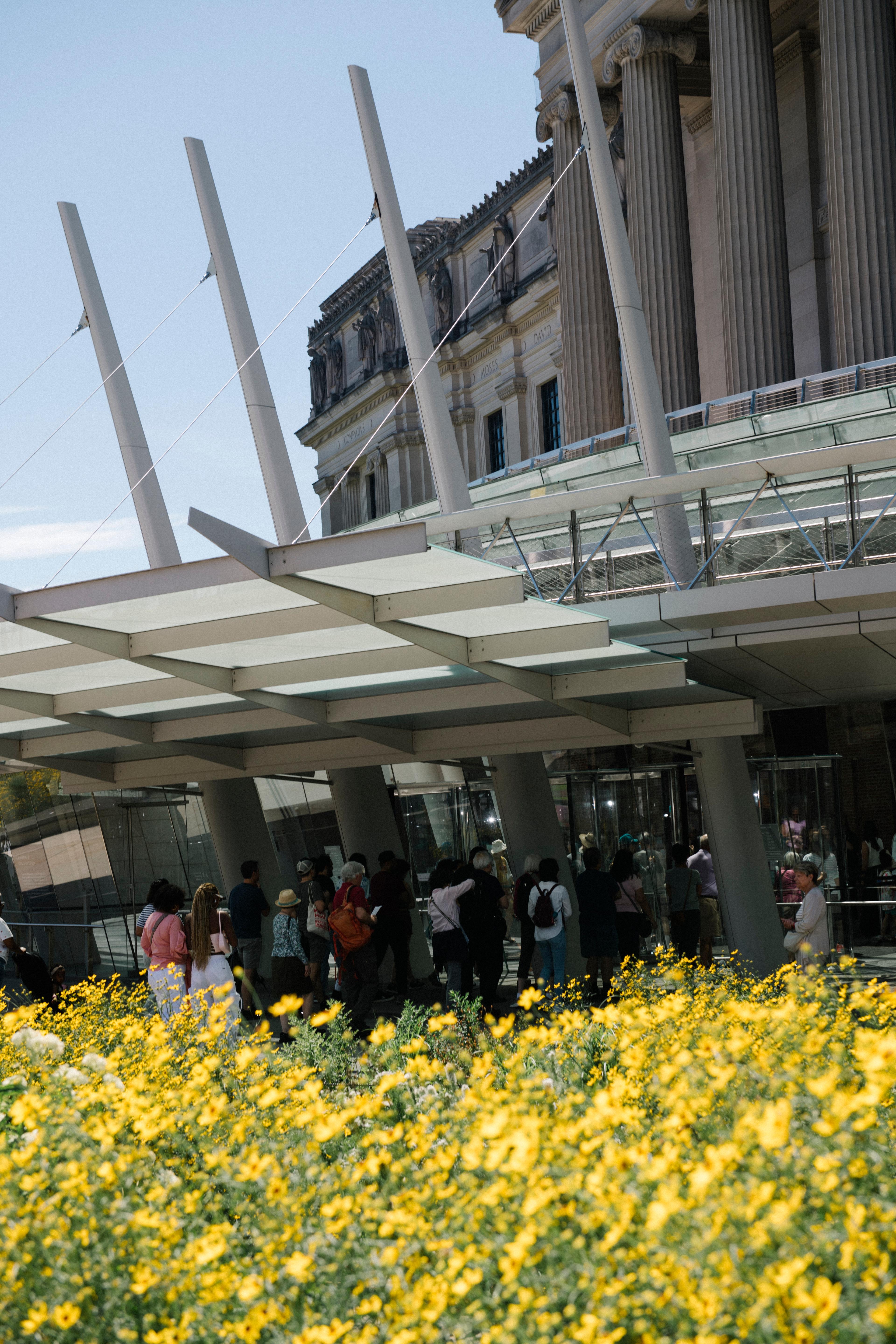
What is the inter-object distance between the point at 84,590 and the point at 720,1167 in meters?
7.04

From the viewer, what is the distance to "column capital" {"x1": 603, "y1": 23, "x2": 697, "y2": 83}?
35625 millimetres

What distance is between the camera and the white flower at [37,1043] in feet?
21.3

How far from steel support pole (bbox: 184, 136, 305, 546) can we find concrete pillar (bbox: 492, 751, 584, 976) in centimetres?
445

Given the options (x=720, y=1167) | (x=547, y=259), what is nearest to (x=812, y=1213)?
(x=720, y=1167)

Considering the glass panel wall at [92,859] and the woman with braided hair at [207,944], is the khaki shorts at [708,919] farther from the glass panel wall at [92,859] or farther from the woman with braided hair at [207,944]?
the woman with braided hair at [207,944]

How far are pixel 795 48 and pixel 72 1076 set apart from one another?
127ft

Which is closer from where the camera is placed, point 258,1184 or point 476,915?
A: point 258,1184

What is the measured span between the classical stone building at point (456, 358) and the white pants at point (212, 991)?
116 feet

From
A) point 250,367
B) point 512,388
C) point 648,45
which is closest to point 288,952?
point 250,367

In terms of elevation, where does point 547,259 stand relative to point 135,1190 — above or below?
above

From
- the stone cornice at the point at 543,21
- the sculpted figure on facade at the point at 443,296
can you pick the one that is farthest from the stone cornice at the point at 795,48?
the sculpted figure on facade at the point at 443,296

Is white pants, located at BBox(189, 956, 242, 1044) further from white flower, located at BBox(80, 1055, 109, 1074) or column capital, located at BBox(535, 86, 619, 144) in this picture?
column capital, located at BBox(535, 86, 619, 144)

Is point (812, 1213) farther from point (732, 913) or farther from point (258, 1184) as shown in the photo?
point (732, 913)

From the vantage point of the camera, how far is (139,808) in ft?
66.1
